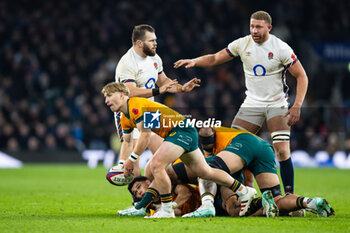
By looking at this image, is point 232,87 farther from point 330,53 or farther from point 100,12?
point 100,12

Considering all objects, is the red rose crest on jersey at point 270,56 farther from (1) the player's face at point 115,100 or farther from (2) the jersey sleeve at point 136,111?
(1) the player's face at point 115,100

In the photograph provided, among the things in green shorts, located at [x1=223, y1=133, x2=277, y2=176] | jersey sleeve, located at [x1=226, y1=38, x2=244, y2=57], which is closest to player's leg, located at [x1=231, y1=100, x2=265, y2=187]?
jersey sleeve, located at [x1=226, y1=38, x2=244, y2=57]

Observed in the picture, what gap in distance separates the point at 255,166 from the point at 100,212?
201 centimetres

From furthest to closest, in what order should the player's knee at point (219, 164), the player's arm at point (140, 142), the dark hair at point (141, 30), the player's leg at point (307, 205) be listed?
the dark hair at point (141, 30) < the player's knee at point (219, 164) < the player's arm at point (140, 142) < the player's leg at point (307, 205)

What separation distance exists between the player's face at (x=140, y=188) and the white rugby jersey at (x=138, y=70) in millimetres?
1582

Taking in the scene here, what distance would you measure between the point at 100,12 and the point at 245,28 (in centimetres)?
538

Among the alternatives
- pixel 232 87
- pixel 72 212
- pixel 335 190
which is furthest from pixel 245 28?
pixel 72 212

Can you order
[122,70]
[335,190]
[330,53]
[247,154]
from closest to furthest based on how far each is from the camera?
[247,154] < [122,70] < [335,190] < [330,53]

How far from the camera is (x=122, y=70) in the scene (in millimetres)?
8211

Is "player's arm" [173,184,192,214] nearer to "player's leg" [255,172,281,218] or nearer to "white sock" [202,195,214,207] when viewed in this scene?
"white sock" [202,195,214,207]

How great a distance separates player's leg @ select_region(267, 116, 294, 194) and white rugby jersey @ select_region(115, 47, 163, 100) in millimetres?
1836

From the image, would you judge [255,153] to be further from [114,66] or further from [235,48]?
[114,66]

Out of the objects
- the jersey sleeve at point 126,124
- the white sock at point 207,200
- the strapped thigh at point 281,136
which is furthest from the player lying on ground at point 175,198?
the strapped thigh at point 281,136

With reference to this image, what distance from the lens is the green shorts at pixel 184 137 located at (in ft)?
21.2
